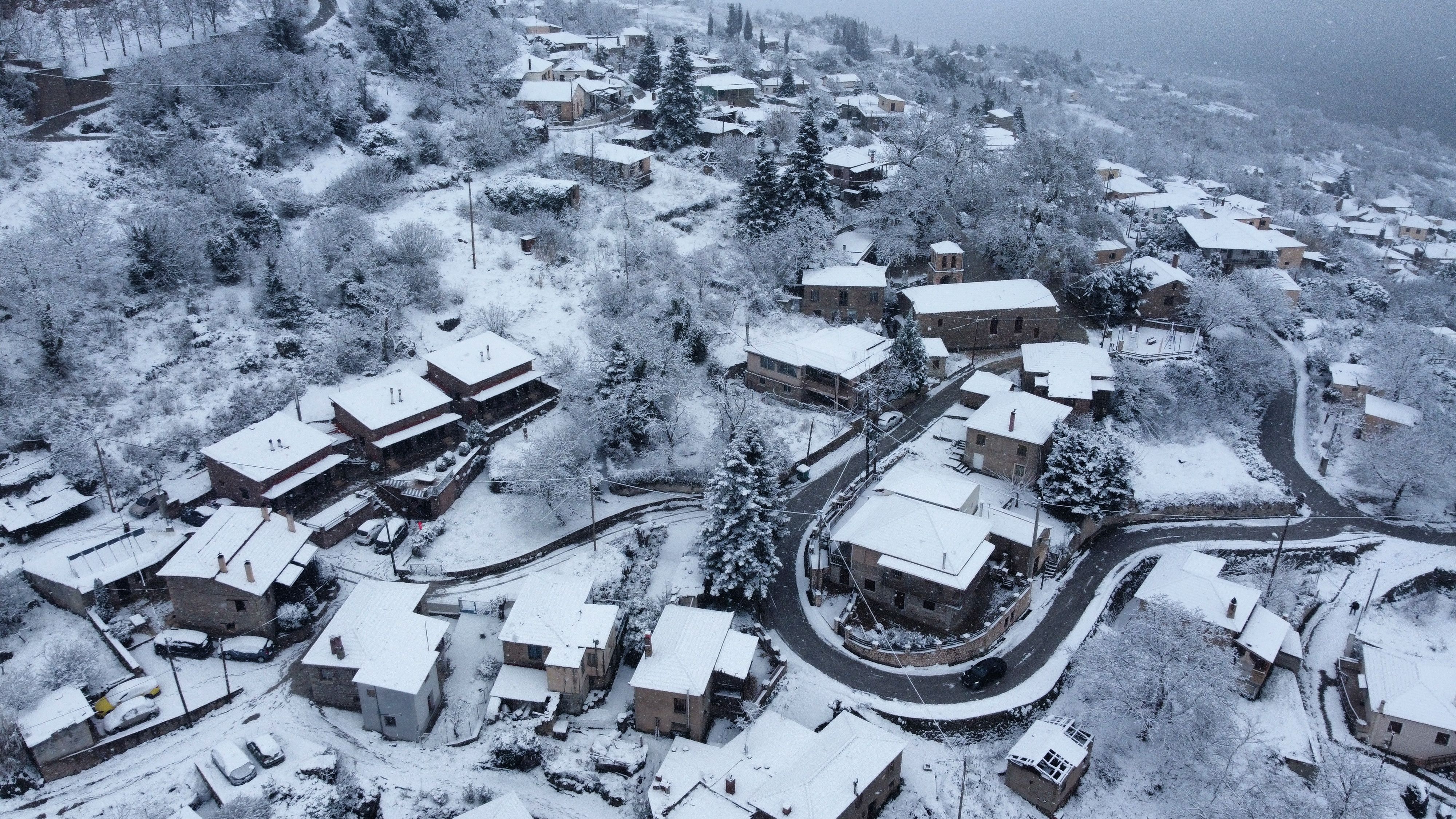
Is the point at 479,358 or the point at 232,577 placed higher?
the point at 479,358

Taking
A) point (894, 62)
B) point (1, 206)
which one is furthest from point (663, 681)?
point (894, 62)

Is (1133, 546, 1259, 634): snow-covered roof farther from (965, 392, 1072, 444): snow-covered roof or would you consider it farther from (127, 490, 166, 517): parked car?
(127, 490, 166, 517): parked car

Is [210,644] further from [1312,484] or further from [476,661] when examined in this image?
[1312,484]

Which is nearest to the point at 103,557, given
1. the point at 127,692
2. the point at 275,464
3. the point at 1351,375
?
the point at 127,692

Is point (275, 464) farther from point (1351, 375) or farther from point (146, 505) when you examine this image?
point (1351, 375)

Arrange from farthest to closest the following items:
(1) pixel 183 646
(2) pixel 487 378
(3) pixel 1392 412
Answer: (3) pixel 1392 412
(2) pixel 487 378
(1) pixel 183 646

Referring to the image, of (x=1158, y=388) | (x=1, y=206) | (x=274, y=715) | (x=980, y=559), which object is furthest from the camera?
(x=1158, y=388)
